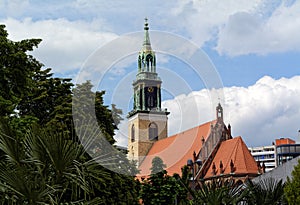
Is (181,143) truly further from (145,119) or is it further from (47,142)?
(47,142)

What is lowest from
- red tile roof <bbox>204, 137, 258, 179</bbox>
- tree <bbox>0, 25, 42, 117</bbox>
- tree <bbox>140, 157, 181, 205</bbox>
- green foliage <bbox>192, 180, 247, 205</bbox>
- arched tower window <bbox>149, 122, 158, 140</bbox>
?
green foliage <bbox>192, 180, 247, 205</bbox>

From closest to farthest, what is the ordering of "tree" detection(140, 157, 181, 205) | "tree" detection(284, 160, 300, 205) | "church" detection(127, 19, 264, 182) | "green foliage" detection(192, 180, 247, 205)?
"green foliage" detection(192, 180, 247, 205) < "tree" detection(284, 160, 300, 205) < "tree" detection(140, 157, 181, 205) < "church" detection(127, 19, 264, 182)

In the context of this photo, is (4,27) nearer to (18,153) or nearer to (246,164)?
(18,153)

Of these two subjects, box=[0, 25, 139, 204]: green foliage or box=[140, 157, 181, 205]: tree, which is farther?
box=[140, 157, 181, 205]: tree

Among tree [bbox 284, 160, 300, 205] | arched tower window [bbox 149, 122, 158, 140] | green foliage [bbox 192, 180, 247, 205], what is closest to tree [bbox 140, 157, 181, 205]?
tree [bbox 284, 160, 300, 205]

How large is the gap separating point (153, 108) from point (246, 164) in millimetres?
18834

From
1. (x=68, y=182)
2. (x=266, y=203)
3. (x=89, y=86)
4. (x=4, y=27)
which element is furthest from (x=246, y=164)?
(x=68, y=182)

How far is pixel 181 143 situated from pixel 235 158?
1129 cm

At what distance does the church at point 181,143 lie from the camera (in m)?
56.0

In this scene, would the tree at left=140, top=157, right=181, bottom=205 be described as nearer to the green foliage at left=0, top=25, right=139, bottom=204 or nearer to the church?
the green foliage at left=0, top=25, right=139, bottom=204

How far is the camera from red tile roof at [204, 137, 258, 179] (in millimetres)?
57781

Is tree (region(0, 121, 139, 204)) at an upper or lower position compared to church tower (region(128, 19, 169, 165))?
lower

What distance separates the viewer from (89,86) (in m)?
29.9

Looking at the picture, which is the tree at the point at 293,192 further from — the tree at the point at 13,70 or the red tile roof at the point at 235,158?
the red tile roof at the point at 235,158
